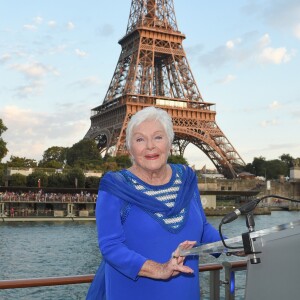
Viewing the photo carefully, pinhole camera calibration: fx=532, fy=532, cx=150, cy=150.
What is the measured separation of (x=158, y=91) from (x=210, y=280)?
53.4m

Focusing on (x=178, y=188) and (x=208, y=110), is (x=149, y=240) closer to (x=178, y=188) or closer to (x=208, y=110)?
(x=178, y=188)

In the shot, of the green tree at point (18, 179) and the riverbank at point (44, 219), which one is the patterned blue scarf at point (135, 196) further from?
the green tree at point (18, 179)

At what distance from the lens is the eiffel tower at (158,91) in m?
50.6

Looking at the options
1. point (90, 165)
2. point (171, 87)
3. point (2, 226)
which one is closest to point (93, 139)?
point (90, 165)

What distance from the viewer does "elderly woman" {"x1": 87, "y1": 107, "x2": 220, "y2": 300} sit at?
6.53 feet

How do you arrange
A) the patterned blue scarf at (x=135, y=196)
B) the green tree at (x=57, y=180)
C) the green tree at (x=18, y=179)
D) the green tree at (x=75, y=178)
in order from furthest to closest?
the green tree at (x=57, y=180) → the green tree at (x=75, y=178) → the green tree at (x=18, y=179) → the patterned blue scarf at (x=135, y=196)

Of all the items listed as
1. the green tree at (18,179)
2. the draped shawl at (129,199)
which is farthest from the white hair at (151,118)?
the green tree at (18,179)

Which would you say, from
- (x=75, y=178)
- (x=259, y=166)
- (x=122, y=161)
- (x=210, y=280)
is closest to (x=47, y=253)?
(x=210, y=280)

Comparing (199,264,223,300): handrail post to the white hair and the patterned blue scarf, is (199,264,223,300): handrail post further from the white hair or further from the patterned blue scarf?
the white hair

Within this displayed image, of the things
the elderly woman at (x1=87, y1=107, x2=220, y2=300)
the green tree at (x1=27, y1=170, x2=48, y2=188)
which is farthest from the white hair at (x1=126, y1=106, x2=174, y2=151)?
the green tree at (x1=27, y1=170, x2=48, y2=188)

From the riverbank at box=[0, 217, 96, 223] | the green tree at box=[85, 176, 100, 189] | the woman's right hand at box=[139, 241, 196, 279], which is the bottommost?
the riverbank at box=[0, 217, 96, 223]

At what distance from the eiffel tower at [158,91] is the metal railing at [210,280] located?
147 ft

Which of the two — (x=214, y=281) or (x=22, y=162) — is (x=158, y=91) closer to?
(x=22, y=162)

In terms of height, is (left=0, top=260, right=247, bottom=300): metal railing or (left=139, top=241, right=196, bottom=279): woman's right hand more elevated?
(left=139, top=241, right=196, bottom=279): woman's right hand
